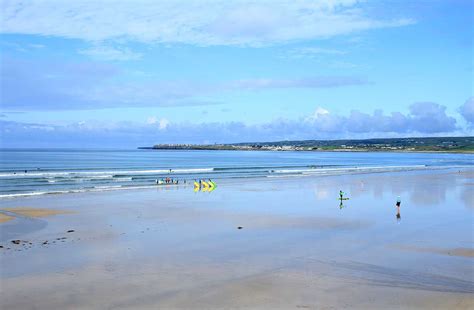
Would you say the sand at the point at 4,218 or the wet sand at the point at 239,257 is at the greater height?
the sand at the point at 4,218

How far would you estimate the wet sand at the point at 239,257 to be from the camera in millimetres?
11727

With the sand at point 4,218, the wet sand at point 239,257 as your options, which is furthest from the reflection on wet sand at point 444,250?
the sand at point 4,218

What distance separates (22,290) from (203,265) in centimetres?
513

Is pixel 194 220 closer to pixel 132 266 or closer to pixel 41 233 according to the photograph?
pixel 41 233

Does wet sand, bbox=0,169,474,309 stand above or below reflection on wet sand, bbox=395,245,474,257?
above

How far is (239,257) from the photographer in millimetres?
15734

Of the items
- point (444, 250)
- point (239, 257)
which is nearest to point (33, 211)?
point (239, 257)

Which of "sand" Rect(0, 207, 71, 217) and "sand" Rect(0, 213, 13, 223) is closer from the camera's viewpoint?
"sand" Rect(0, 213, 13, 223)

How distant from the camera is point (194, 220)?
2377 cm

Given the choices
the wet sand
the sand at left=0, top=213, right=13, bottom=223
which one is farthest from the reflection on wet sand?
the sand at left=0, top=213, right=13, bottom=223

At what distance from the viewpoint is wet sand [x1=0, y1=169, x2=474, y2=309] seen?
1173cm

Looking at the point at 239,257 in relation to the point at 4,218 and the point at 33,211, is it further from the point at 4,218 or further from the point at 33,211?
the point at 33,211

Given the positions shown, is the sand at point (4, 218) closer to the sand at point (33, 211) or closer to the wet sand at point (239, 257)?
the wet sand at point (239, 257)

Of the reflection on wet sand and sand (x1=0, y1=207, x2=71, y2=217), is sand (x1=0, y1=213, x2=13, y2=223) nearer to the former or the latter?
sand (x1=0, y1=207, x2=71, y2=217)
